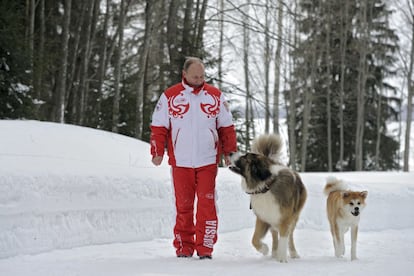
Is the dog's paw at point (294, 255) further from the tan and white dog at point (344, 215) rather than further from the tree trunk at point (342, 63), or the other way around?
the tree trunk at point (342, 63)

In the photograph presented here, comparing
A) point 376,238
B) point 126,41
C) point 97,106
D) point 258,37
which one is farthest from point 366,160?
point 376,238

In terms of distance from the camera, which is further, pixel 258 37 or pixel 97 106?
pixel 258 37

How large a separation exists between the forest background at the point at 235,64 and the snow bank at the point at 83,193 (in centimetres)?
376

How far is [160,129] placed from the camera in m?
5.21

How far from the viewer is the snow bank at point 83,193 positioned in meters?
5.26

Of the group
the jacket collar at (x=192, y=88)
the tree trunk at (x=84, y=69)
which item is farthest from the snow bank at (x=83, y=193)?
the tree trunk at (x=84, y=69)

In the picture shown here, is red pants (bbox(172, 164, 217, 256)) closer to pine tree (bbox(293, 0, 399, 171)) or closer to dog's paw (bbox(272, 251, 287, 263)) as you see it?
dog's paw (bbox(272, 251, 287, 263))

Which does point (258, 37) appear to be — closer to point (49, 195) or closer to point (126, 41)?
point (126, 41)

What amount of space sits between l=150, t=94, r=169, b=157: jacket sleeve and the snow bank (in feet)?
4.16

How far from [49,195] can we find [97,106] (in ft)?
31.6

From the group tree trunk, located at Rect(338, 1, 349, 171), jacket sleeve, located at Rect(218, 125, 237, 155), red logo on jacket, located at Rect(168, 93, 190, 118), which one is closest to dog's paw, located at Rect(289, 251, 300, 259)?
jacket sleeve, located at Rect(218, 125, 237, 155)

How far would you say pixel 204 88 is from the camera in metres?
5.21

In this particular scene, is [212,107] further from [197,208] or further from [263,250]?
[263,250]

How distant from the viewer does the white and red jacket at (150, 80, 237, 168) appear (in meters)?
5.09
